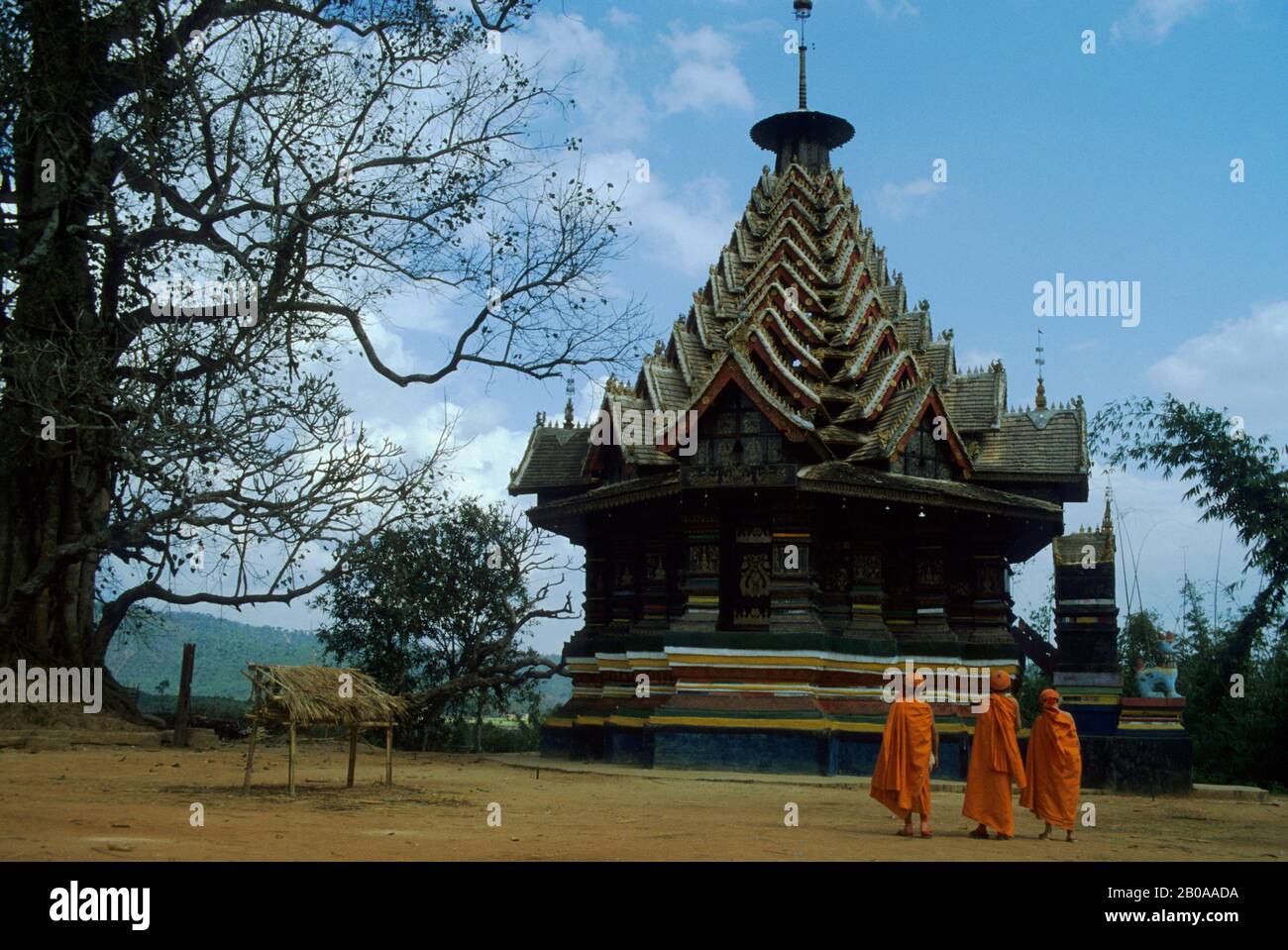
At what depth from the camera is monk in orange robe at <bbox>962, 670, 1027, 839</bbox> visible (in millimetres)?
12820

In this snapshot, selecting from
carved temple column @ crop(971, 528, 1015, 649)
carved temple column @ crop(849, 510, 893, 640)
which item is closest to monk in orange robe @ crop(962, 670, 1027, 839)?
carved temple column @ crop(849, 510, 893, 640)

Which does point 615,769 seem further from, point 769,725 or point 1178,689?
point 1178,689

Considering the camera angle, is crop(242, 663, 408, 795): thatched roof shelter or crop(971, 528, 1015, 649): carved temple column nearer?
crop(242, 663, 408, 795): thatched roof shelter

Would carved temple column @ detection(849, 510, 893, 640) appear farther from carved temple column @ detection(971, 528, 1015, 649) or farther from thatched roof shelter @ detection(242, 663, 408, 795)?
thatched roof shelter @ detection(242, 663, 408, 795)

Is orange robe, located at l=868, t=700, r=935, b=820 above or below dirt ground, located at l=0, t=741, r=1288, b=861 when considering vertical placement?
above

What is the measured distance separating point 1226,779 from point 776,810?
605 inches

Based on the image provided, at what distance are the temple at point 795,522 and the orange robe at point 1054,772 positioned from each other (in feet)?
23.3

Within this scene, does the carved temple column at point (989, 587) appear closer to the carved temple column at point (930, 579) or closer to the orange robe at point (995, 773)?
the carved temple column at point (930, 579)

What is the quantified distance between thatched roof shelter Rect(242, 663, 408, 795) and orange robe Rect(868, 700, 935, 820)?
568 centimetres

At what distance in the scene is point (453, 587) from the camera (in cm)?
3212

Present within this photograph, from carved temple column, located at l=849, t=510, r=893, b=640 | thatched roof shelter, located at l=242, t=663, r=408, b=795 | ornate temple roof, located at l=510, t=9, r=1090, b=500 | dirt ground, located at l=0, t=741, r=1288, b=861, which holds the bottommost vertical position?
dirt ground, located at l=0, t=741, r=1288, b=861

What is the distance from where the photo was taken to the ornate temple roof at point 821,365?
22.5 meters

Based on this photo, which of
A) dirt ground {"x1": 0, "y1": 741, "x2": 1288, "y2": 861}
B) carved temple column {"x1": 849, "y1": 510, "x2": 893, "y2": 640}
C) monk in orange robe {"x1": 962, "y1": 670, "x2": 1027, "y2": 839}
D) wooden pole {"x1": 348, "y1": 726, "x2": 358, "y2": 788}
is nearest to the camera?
dirt ground {"x1": 0, "y1": 741, "x2": 1288, "y2": 861}
